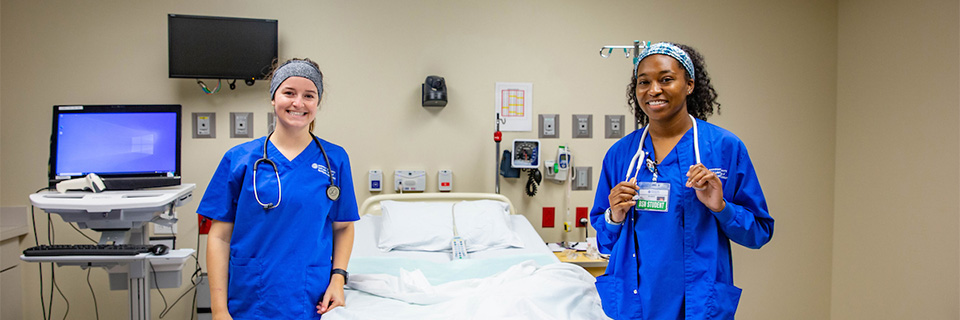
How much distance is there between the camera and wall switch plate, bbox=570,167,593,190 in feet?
10.8

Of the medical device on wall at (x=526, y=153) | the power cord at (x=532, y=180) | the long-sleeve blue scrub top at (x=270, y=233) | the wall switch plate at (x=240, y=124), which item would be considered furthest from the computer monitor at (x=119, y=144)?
the power cord at (x=532, y=180)

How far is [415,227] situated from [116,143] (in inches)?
58.4

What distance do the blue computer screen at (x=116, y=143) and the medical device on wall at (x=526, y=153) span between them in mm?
1850

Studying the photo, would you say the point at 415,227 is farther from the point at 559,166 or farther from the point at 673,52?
the point at 673,52

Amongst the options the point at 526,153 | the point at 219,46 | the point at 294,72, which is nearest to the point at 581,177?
the point at 526,153

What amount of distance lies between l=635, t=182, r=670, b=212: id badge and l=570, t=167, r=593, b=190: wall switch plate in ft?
6.10

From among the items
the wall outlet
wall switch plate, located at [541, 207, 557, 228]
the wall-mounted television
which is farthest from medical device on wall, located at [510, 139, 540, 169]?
the wall-mounted television

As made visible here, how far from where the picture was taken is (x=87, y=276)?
9.87 ft

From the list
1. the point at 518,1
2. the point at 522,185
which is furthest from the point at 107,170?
the point at 518,1

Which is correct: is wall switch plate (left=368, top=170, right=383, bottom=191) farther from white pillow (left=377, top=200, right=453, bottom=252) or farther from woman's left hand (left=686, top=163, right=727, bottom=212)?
woman's left hand (left=686, top=163, right=727, bottom=212)

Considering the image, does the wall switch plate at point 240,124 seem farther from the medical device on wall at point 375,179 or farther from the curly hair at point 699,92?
the curly hair at point 699,92

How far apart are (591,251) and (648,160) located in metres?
1.50

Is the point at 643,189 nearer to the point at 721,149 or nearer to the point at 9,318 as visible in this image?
the point at 721,149

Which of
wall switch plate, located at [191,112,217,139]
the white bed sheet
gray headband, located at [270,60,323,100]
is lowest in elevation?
the white bed sheet
